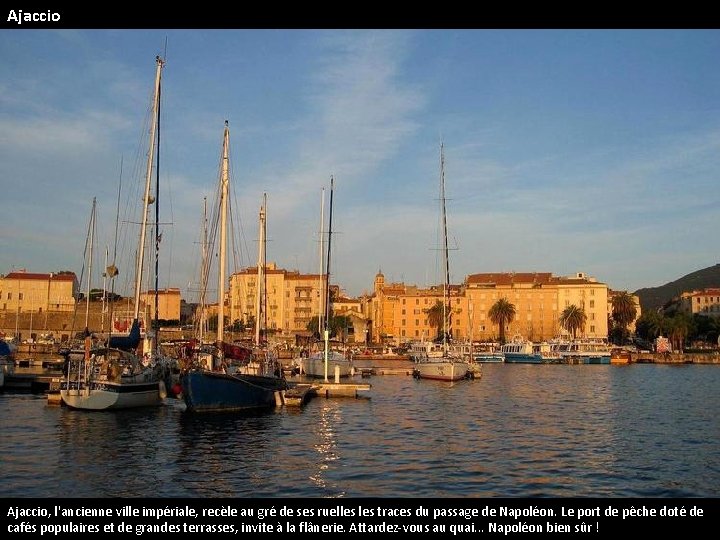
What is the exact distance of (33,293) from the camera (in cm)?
14638

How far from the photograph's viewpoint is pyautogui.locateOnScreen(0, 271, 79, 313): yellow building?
145 meters

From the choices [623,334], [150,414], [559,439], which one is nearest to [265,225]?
[150,414]

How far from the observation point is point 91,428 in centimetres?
2895

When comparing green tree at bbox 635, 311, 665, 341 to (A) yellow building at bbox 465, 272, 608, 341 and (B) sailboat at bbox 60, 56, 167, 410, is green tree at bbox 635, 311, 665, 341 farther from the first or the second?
(B) sailboat at bbox 60, 56, 167, 410

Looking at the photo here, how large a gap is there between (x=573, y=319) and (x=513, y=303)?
1497cm

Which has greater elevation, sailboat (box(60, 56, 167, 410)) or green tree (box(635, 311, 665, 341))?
green tree (box(635, 311, 665, 341))

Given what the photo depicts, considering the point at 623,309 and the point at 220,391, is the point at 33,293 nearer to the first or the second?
the point at 623,309
